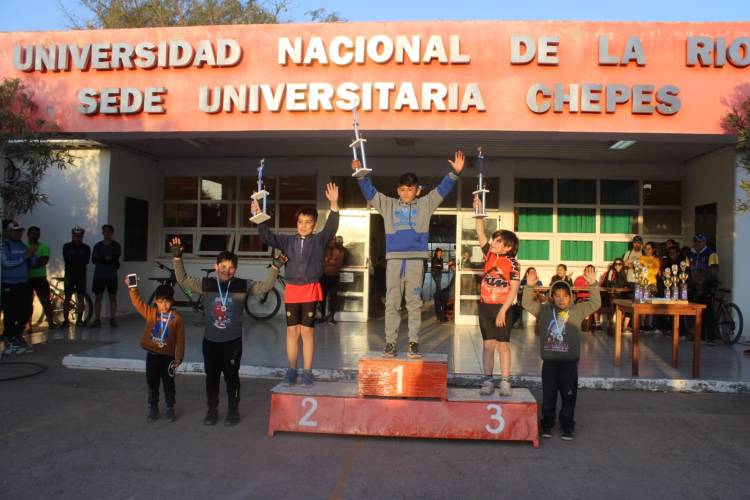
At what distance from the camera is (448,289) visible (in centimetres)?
1256

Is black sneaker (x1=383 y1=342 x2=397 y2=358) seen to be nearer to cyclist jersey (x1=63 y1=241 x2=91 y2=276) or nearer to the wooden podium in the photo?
the wooden podium

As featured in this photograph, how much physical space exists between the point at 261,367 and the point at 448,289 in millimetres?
5768

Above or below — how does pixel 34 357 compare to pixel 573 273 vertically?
below

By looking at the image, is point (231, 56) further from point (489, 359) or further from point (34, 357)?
point (489, 359)

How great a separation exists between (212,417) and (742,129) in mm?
7116

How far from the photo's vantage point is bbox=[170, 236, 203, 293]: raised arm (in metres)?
5.35

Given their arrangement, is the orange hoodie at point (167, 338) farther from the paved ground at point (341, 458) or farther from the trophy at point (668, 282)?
the trophy at point (668, 282)

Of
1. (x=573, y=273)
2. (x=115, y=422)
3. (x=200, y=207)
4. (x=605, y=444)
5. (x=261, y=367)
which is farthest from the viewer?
(x=200, y=207)

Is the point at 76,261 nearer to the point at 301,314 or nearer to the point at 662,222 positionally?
the point at 301,314

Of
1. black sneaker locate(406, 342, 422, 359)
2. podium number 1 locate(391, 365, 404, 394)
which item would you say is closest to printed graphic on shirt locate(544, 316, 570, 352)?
black sneaker locate(406, 342, 422, 359)

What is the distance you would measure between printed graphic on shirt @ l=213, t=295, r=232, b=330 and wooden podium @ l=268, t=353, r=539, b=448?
79 cm

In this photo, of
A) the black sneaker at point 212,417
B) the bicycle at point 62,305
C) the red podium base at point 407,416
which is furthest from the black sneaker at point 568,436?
the bicycle at point 62,305

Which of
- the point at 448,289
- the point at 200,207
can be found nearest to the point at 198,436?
the point at 448,289

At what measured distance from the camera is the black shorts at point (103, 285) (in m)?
10.6
